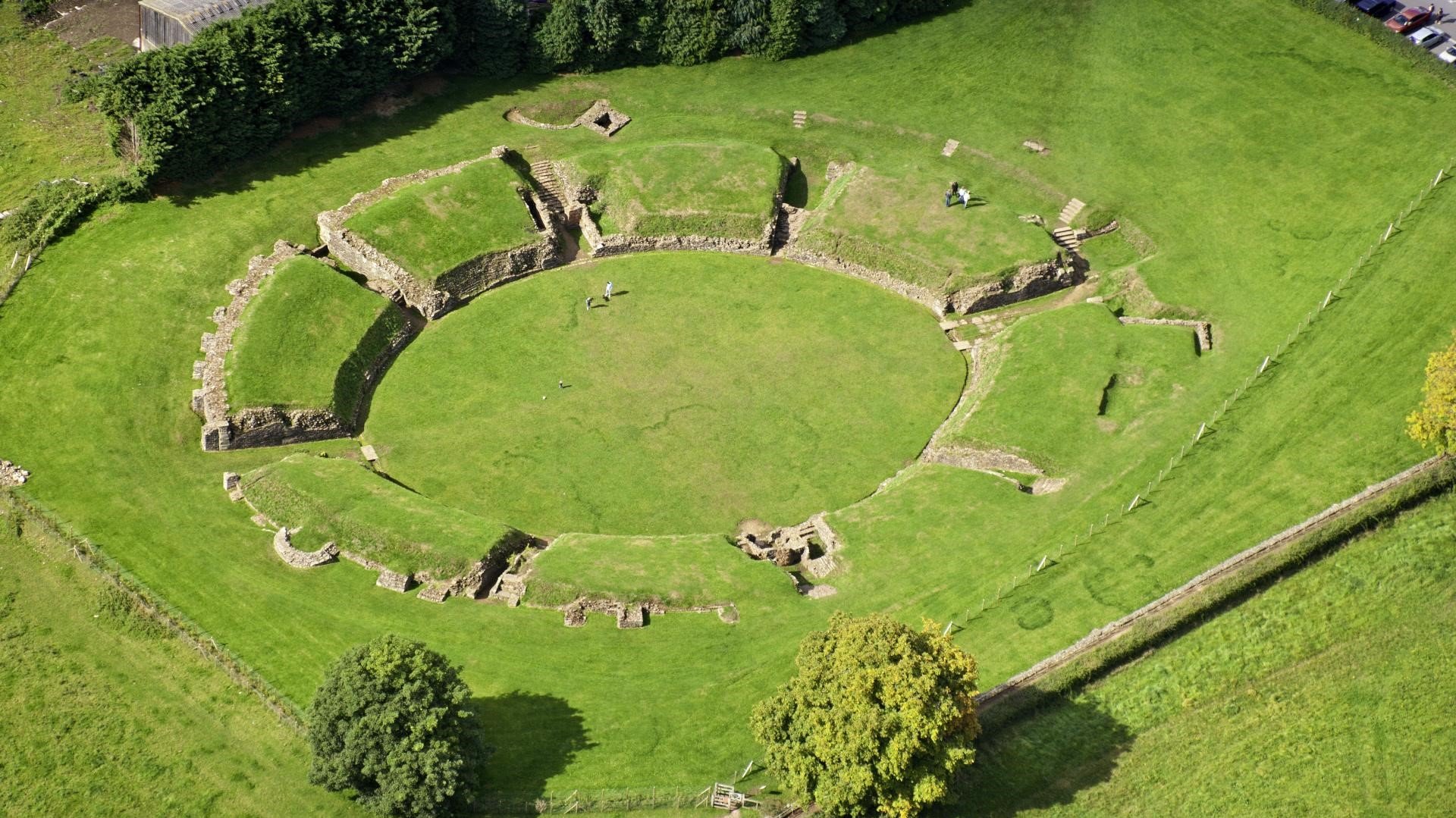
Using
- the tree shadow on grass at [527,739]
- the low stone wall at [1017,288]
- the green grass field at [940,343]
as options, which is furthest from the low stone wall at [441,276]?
the tree shadow on grass at [527,739]

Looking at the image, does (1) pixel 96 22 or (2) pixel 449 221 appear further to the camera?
(1) pixel 96 22

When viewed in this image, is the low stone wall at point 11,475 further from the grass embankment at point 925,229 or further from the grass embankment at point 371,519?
the grass embankment at point 925,229

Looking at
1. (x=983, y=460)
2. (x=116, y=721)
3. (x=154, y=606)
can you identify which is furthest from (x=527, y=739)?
(x=983, y=460)

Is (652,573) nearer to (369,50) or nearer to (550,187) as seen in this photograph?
(550,187)

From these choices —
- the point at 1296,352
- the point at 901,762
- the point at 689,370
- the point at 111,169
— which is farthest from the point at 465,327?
the point at 1296,352

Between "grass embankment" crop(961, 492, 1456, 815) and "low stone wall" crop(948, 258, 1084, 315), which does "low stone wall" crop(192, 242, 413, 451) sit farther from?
"grass embankment" crop(961, 492, 1456, 815)

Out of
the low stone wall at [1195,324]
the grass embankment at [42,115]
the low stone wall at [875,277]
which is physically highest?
the grass embankment at [42,115]
